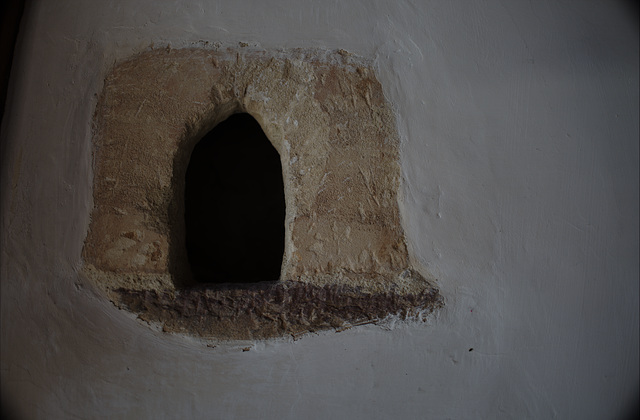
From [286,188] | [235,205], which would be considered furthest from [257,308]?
[235,205]

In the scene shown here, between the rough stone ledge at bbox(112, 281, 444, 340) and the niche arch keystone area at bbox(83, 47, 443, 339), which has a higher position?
the niche arch keystone area at bbox(83, 47, 443, 339)

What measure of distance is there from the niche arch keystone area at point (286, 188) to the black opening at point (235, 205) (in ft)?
1.13

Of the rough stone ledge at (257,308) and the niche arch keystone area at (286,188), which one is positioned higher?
the niche arch keystone area at (286,188)

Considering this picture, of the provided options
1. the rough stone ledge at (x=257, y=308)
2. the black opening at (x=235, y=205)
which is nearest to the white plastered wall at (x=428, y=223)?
the rough stone ledge at (x=257, y=308)

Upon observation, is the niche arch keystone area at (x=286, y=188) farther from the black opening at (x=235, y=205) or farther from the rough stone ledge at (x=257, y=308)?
the black opening at (x=235, y=205)

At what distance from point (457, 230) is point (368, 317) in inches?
16.3

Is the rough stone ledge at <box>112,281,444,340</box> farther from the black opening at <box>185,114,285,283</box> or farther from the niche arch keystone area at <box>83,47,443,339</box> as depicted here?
the black opening at <box>185,114,285,283</box>

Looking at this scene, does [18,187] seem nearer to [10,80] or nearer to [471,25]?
[10,80]

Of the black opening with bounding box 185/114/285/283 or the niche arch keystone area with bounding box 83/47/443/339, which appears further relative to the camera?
the black opening with bounding box 185/114/285/283

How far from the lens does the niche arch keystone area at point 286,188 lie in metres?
1.27

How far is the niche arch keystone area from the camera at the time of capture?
4.18 feet

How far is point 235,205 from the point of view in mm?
1743

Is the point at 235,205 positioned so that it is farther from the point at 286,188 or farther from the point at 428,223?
the point at 428,223

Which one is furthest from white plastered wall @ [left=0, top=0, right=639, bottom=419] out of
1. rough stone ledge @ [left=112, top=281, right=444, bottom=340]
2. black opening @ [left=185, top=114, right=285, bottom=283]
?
black opening @ [left=185, top=114, right=285, bottom=283]
